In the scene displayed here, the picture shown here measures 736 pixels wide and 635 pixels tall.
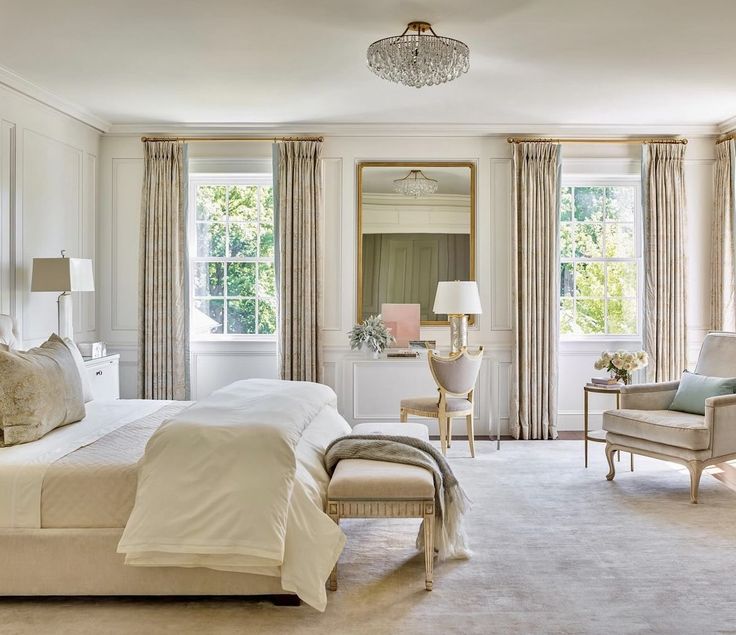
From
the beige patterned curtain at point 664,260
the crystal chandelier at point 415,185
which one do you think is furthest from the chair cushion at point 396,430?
the beige patterned curtain at point 664,260

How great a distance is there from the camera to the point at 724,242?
21.0 ft

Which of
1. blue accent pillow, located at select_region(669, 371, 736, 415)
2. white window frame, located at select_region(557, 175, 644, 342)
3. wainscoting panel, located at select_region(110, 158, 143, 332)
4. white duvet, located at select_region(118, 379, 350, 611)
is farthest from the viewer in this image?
white window frame, located at select_region(557, 175, 644, 342)

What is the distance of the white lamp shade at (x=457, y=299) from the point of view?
5.93 meters

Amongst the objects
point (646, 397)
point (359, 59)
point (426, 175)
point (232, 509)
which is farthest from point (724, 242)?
point (232, 509)

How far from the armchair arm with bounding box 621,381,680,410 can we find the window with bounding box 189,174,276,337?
3.36m

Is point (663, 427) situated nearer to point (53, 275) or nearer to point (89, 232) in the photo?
point (53, 275)

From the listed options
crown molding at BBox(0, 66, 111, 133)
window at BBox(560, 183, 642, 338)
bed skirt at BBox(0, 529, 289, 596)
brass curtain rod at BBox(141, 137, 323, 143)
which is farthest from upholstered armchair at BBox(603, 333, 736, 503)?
crown molding at BBox(0, 66, 111, 133)

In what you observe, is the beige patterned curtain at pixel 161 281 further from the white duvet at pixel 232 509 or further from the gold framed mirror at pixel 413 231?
the white duvet at pixel 232 509

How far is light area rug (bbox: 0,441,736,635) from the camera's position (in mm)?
2799

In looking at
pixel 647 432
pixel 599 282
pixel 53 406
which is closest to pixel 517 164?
pixel 599 282

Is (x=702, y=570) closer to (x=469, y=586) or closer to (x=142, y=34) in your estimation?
(x=469, y=586)

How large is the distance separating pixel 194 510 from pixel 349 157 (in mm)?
4444

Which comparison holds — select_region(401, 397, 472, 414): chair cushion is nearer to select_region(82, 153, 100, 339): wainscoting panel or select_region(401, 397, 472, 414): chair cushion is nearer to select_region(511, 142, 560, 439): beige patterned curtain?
select_region(511, 142, 560, 439): beige patterned curtain

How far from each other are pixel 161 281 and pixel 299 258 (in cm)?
132
